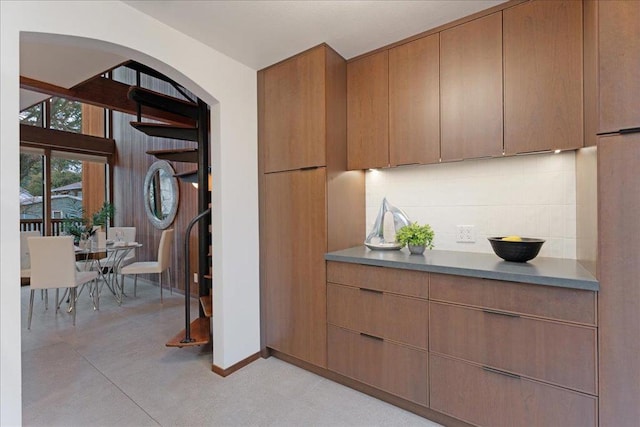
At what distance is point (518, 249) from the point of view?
172 cm

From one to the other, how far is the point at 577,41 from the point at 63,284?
498 centimetres

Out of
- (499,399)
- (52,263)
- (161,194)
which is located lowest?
(499,399)

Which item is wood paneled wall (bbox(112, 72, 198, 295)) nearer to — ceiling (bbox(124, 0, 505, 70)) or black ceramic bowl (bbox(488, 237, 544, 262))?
ceiling (bbox(124, 0, 505, 70))

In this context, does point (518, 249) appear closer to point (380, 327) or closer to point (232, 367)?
point (380, 327)

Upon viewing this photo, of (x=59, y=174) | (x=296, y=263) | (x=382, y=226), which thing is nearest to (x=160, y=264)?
(x=296, y=263)

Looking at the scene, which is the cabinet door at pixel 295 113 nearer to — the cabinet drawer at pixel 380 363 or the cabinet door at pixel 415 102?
the cabinet door at pixel 415 102

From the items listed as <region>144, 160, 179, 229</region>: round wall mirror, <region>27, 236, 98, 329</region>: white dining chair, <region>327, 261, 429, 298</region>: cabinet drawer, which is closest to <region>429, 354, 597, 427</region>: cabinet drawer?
<region>327, 261, 429, 298</region>: cabinet drawer

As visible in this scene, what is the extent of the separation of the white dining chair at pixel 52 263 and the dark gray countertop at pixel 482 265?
10.4 feet

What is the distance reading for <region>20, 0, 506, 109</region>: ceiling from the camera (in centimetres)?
177

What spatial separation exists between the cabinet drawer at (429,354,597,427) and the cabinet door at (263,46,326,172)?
160 cm

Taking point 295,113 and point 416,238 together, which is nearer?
point 416,238

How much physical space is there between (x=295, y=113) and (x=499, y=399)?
224cm

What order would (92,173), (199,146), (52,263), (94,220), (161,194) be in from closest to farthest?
(199,146) → (52,263) → (161,194) → (94,220) → (92,173)

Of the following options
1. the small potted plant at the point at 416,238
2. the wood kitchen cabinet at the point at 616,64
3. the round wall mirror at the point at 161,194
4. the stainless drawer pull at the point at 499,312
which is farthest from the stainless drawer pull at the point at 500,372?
the round wall mirror at the point at 161,194
